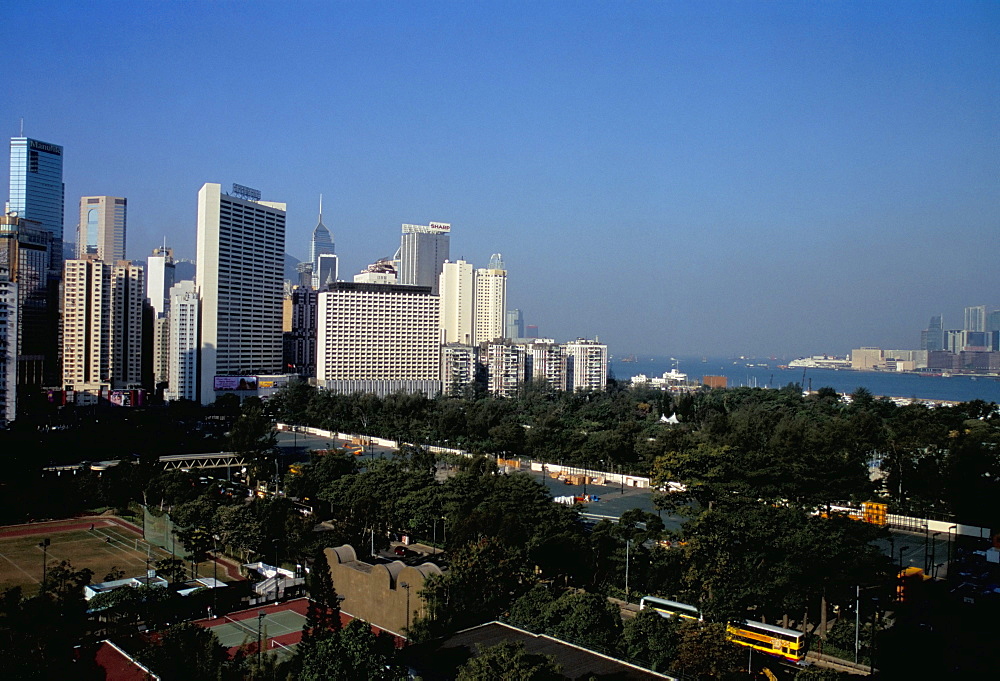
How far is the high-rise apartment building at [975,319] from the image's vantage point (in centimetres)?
12912

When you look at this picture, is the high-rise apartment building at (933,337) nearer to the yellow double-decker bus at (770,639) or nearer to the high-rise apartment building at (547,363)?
the high-rise apartment building at (547,363)

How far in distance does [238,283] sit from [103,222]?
179 feet

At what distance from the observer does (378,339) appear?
5803 cm

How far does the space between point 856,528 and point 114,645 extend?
12459 mm

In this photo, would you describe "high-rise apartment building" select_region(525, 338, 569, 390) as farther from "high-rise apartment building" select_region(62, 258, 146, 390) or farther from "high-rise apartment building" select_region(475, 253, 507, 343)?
"high-rise apartment building" select_region(62, 258, 146, 390)

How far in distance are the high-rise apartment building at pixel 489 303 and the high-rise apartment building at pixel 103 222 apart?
43.6 meters

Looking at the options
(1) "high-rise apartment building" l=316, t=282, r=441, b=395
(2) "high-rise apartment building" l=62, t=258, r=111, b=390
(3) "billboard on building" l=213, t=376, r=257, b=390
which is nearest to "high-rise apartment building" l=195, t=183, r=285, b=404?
(3) "billboard on building" l=213, t=376, r=257, b=390

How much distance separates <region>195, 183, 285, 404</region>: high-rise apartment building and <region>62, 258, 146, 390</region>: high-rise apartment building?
500 centimetres

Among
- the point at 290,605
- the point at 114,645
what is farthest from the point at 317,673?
the point at 290,605

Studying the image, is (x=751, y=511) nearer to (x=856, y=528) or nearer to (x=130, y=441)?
(x=856, y=528)

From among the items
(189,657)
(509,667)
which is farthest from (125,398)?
(509,667)

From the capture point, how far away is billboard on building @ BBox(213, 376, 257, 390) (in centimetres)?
4978

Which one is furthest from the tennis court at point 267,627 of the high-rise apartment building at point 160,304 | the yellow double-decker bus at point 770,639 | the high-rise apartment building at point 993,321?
the high-rise apartment building at point 993,321

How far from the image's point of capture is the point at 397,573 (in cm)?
1327
